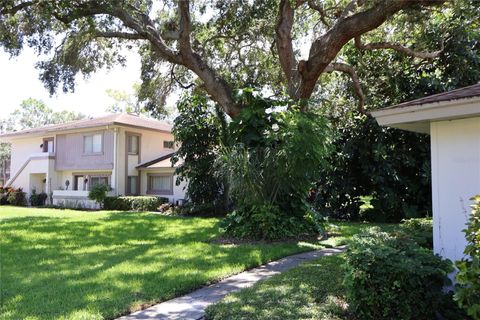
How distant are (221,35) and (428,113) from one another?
14035 millimetres

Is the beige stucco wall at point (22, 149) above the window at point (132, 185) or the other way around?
above

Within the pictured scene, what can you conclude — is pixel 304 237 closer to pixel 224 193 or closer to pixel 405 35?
pixel 224 193

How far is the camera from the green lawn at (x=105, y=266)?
598 centimetres

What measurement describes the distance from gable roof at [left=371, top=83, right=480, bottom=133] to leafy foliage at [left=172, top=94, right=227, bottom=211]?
47.4 ft

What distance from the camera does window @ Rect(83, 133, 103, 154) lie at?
29.2 metres

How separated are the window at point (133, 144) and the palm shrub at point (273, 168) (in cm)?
1783

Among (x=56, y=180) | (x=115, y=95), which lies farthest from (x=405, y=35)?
(x=115, y=95)

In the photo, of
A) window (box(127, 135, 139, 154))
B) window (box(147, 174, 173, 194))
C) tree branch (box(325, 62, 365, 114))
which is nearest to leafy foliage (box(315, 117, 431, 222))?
tree branch (box(325, 62, 365, 114))

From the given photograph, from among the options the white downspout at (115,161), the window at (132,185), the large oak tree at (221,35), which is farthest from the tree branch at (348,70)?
the window at (132,185)

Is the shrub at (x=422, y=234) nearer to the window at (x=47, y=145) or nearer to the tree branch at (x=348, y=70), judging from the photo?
the tree branch at (x=348, y=70)

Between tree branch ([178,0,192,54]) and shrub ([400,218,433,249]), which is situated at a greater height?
tree branch ([178,0,192,54])

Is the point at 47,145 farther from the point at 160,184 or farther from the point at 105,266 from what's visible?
the point at 105,266

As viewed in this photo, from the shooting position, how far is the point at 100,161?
2873 cm

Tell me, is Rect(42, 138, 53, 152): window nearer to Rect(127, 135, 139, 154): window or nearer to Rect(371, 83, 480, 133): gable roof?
Rect(127, 135, 139, 154): window
